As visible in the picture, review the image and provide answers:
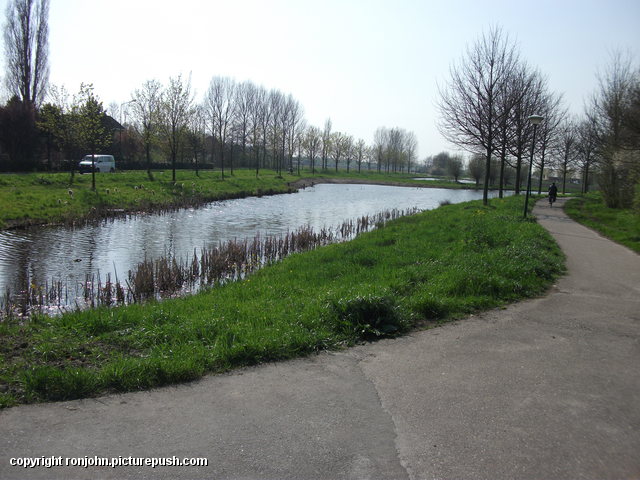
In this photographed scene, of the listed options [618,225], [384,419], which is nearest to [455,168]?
[618,225]

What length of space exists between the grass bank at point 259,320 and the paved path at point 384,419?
11.2 inches

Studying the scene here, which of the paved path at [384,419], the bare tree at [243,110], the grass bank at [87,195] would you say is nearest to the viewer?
the paved path at [384,419]

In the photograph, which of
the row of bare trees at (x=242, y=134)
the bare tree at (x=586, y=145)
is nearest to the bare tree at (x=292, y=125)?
the row of bare trees at (x=242, y=134)

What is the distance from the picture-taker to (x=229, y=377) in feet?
15.6

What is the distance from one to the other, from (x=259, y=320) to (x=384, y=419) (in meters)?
2.64

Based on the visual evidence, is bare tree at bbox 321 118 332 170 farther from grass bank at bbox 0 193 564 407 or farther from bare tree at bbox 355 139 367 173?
grass bank at bbox 0 193 564 407

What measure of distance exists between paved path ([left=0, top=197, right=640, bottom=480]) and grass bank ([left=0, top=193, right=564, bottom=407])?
0.29 m

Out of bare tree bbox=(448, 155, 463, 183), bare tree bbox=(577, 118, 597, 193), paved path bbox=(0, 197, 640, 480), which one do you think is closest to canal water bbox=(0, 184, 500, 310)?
paved path bbox=(0, 197, 640, 480)

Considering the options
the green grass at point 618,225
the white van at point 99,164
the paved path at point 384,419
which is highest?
the white van at point 99,164

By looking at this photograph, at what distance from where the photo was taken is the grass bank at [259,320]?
4.59 meters

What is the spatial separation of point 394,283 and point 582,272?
470 cm

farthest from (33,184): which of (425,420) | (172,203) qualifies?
(425,420)

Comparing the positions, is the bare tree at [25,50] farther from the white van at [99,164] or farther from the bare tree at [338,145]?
the bare tree at [338,145]

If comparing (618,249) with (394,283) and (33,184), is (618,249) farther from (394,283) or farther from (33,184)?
(33,184)
